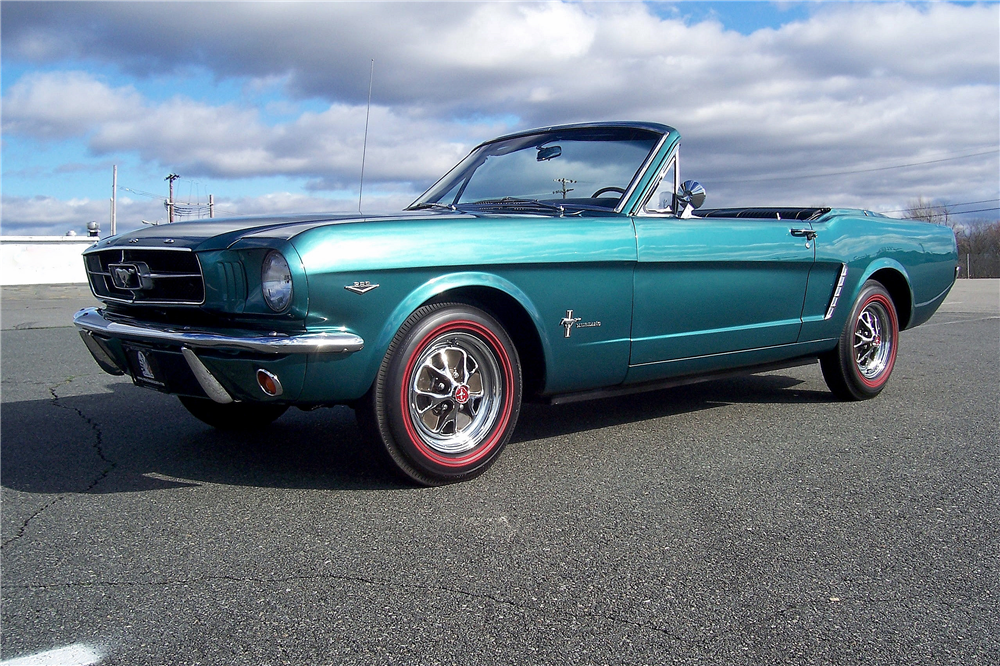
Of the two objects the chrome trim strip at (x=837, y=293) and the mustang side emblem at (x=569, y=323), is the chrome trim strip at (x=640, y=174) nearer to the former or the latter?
the mustang side emblem at (x=569, y=323)

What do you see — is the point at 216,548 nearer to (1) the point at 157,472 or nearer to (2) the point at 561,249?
(1) the point at 157,472

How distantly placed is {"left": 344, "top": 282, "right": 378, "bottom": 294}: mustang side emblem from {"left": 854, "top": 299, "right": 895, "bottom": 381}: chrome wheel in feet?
11.3

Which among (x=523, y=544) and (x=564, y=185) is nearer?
(x=523, y=544)

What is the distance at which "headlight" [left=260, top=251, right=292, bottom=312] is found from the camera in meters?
3.09

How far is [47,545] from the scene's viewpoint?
2.81 m

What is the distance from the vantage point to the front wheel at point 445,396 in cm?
330

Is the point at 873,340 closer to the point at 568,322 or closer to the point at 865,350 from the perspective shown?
the point at 865,350

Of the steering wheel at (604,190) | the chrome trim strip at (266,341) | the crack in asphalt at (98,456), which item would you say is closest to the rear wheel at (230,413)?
the crack in asphalt at (98,456)

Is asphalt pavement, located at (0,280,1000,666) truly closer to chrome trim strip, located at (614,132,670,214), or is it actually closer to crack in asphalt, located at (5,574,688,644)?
crack in asphalt, located at (5,574,688,644)

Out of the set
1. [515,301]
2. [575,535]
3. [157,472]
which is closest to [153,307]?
[157,472]

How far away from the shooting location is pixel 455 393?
11.6ft

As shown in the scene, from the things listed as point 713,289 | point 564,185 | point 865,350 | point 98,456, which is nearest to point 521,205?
point 564,185

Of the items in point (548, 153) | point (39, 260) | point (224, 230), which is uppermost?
point (548, 153)

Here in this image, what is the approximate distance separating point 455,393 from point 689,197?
1.75 metres
